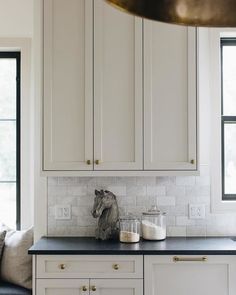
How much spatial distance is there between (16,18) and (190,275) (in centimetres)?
231

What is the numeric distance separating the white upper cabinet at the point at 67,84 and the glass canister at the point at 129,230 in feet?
1.62

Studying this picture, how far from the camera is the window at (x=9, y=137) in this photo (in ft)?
11.5

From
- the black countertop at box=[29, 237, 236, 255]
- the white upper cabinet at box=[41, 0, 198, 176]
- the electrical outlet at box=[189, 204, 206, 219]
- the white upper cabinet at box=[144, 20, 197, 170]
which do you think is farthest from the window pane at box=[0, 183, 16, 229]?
the electrical outlet at box=[189, 204, 206, 219]

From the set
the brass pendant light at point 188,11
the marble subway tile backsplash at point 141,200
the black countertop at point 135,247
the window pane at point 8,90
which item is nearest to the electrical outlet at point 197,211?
the marble subway tile backsplash at point 141,200

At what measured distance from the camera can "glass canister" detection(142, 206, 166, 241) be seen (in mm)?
2844

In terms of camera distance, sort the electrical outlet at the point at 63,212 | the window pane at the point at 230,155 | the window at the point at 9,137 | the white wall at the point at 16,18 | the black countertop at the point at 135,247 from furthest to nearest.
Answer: the window at the point at 9,137, the white wall at the point at 16,18, the window pane at the point at 230,155, the electrical outlet at the point at 63,212, the black countertop at the point at 135,247

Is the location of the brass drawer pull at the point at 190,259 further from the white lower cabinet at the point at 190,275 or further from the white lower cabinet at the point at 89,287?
the white lower cabinet at the point at 89,287

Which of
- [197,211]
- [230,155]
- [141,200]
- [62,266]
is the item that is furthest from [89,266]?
[230,155]

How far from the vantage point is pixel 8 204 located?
3.52 m

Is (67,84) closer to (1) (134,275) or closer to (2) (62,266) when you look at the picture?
(2) (62,266)

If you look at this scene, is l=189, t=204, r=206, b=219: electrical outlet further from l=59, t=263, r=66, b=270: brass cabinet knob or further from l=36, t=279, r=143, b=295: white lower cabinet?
l=59, t=263, r=66, b=270: brass cabinet knob

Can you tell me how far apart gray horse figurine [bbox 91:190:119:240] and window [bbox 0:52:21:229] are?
0.91 m

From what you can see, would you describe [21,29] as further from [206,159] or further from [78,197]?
[206,159]

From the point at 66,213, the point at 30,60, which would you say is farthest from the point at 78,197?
the point at 30,60
